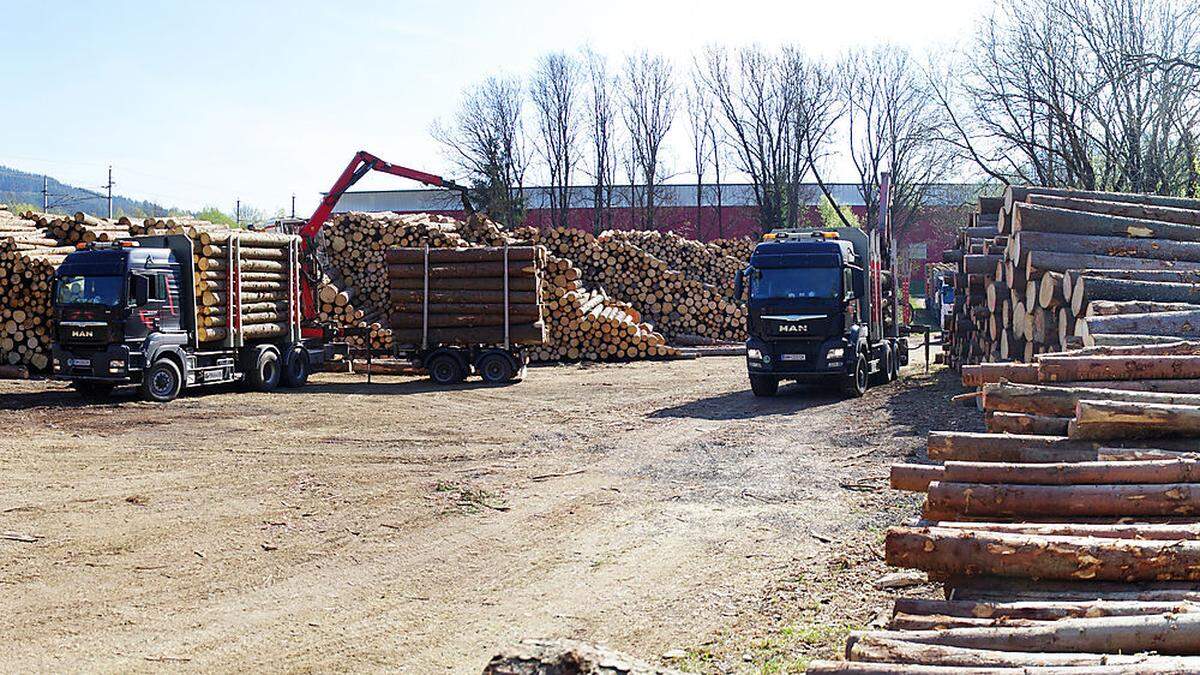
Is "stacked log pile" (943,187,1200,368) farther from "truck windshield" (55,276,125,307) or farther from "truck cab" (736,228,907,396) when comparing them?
"truck windshield" (55,276,125,307)

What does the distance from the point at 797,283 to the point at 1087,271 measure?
5.26m

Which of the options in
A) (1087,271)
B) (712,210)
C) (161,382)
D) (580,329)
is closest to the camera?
(1087,271)

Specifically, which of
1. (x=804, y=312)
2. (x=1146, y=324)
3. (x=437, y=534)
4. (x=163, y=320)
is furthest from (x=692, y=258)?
(x=437, y=534)

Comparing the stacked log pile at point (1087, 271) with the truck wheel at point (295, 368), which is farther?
the truck wheel at point (295, 368)

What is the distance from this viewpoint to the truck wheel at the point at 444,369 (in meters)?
22.0

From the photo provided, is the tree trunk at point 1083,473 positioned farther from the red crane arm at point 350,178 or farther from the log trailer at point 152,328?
the red crane arm at point 350,178

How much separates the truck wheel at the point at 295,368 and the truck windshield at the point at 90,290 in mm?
3967

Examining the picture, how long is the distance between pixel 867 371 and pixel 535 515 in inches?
436

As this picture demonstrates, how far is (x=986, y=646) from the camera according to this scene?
14.0 ft

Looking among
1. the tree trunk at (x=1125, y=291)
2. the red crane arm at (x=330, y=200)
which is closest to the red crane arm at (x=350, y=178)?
the red crane arm at (x=330, y=200)

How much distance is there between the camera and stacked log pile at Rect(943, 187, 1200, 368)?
1157cm

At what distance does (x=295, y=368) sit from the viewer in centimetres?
2127

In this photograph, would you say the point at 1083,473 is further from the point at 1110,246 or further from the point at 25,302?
the point at 25,302

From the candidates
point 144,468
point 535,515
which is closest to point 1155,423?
point 535,515
